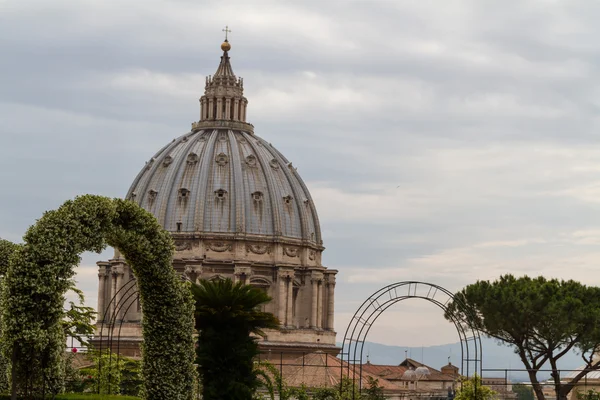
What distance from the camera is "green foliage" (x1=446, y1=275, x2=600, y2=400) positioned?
5472cm

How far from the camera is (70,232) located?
1028 inches

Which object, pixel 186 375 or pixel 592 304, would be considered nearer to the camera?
pixel 186 375

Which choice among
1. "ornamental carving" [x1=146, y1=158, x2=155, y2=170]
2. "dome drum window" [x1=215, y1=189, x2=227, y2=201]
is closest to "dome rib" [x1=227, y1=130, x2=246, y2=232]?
"dome drum window" [x1=215, y1=189, x2=227, y2=201]

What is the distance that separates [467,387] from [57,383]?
20.0 m

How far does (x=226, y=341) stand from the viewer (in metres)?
42.2

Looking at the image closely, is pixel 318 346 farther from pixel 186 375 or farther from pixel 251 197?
pixel 186 375

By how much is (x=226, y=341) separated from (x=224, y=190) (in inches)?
2824

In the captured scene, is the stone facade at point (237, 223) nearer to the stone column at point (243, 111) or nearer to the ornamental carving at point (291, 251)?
the ornamental carving at point (291, 251)

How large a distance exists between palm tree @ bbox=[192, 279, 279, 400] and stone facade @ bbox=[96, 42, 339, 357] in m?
64.5

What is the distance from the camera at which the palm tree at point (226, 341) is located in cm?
4172

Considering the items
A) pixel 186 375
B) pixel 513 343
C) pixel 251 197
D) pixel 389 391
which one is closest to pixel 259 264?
pixel 251 197

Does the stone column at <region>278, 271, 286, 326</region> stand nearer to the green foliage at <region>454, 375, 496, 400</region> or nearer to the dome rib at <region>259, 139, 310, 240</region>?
the dome rib at <region>259, 139, 310, 240</region>

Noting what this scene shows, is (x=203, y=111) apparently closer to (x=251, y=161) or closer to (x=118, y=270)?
(x=251, y=161)

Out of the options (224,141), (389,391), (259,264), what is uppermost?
(224,141)
